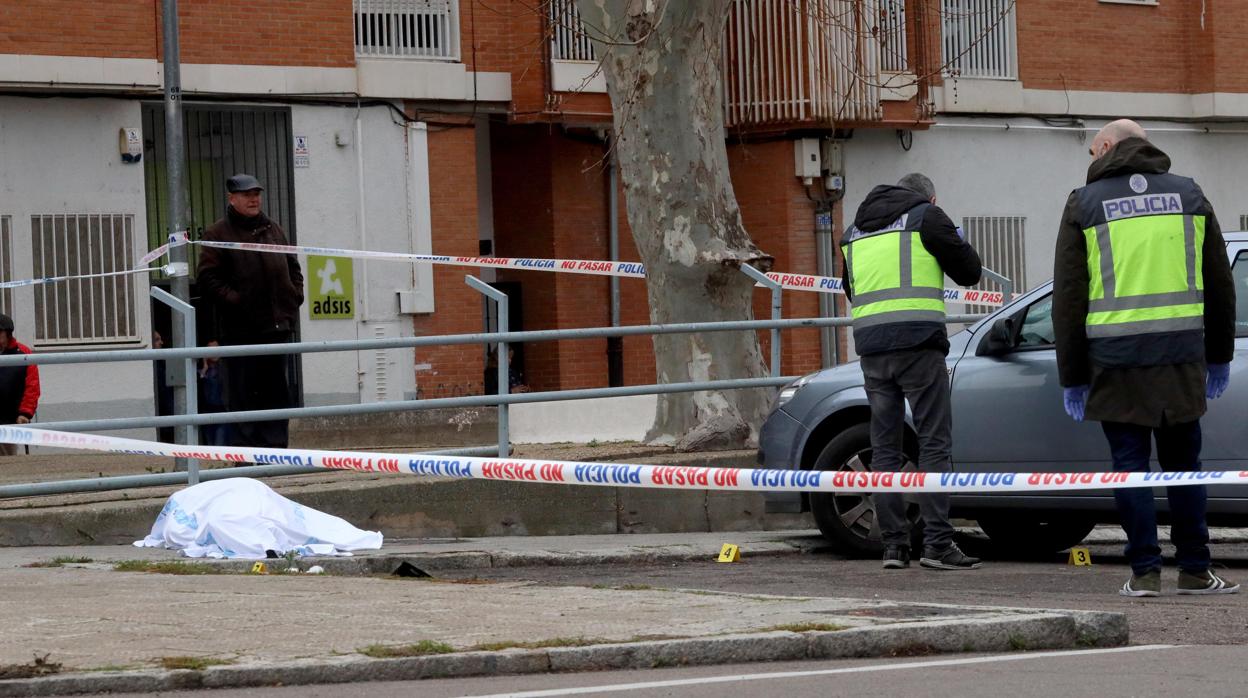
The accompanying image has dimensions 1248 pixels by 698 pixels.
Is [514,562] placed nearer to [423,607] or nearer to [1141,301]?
[423,607]

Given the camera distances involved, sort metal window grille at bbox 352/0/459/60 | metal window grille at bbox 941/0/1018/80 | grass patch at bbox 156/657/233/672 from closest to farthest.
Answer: grass patch at bbox 156/657/233/672, metal window grille at bbox 352/0/459/60, metal window grille at bbox 941/0/1018/80

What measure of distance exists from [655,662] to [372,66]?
15.0 m

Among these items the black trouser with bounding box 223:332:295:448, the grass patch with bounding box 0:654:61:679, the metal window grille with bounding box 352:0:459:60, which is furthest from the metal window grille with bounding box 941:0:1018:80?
the grass patch with bounding box 0:654:61:679

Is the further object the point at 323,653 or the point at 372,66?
the point at 372,66

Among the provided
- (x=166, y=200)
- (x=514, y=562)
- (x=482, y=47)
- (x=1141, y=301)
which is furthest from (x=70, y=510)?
(x=482, y=47)

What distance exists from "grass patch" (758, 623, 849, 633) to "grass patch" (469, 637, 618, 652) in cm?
60

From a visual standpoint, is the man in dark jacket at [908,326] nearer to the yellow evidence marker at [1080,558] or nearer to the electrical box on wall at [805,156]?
the yellow evidence marker at [1080,558]

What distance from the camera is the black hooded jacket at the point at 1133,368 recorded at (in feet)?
27.3

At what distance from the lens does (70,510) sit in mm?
10594

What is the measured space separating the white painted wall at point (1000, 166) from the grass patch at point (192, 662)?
18.2 metres

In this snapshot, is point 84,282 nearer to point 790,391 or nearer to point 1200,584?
point 790,391

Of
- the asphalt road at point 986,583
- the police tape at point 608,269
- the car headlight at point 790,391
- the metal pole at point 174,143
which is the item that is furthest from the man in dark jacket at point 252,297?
the metal pole at point 174,143

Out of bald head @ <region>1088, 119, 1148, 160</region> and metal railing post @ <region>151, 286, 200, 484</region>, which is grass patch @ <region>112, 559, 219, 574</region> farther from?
bald head @ <region>1088, 119, 1148, 160</region>

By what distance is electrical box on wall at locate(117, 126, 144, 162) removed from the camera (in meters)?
19.3
